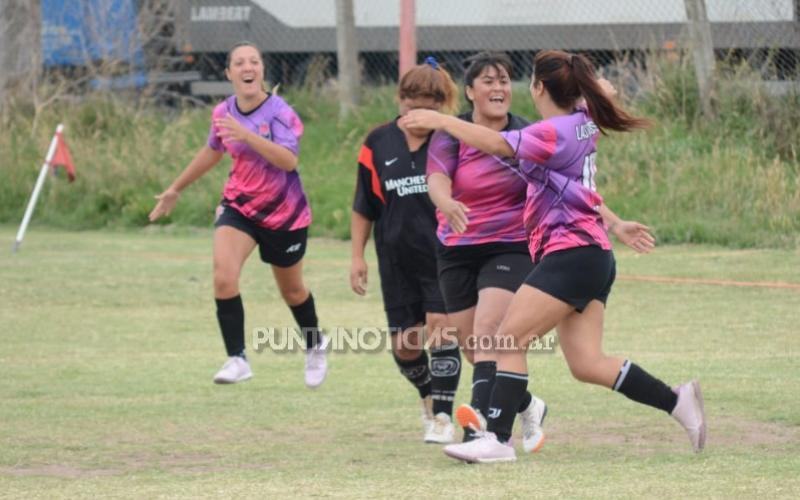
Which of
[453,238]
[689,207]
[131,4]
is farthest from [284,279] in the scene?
[131,4]

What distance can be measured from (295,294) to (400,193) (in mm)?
2025

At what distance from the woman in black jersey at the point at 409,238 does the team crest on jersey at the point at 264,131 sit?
4.08 feet

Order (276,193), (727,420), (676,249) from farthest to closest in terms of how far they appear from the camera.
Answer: (676,249), (276,193), (727,420)

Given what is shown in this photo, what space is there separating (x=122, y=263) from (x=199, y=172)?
256 inches

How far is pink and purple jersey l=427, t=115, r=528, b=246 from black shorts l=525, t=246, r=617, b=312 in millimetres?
633

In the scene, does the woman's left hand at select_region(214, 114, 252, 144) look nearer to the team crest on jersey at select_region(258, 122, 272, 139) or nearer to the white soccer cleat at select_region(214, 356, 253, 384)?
the team crest on jersey at select_region(258, 122, 272, 139)

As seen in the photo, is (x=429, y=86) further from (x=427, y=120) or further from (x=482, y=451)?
(x=482, y=451)

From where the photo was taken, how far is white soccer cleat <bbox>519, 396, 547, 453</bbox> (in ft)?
22.0

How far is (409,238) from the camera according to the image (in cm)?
732

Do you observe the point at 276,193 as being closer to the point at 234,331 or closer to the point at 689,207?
the point at 234,331

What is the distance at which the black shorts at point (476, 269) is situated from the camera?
6625 millimetres

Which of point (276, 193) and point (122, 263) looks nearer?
point (276, 193)

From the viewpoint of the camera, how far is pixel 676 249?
49.2ft

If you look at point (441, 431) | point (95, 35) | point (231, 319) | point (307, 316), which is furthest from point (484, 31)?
point (441, 431)
